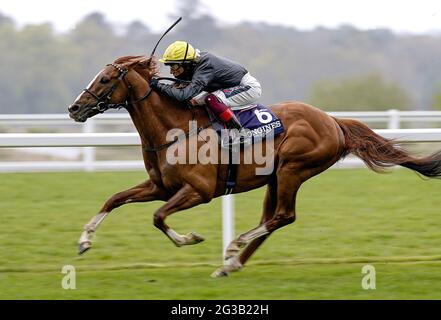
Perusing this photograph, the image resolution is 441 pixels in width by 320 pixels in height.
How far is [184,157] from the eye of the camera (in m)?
5.99

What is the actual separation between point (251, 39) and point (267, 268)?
28931 millimetres

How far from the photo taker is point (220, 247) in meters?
7.26

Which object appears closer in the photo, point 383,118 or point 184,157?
point 184,157

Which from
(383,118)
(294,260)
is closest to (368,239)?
(294,260)

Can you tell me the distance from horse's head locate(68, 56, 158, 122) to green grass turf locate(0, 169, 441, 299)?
1158mm

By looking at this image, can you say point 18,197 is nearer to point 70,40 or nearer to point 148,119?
point 148,119

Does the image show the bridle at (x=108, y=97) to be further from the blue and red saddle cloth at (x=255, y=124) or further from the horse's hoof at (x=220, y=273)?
the horse's hoof at (x=220, y=273)

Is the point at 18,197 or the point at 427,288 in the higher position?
the point at 18,197

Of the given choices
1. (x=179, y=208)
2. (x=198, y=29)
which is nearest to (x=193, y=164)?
(x=179, y=208)

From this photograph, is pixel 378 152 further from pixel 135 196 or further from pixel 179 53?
pixel 135 196

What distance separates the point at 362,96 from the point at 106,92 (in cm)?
2500

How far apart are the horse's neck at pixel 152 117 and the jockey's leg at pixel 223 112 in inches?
8.6

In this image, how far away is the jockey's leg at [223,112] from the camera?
603cm
